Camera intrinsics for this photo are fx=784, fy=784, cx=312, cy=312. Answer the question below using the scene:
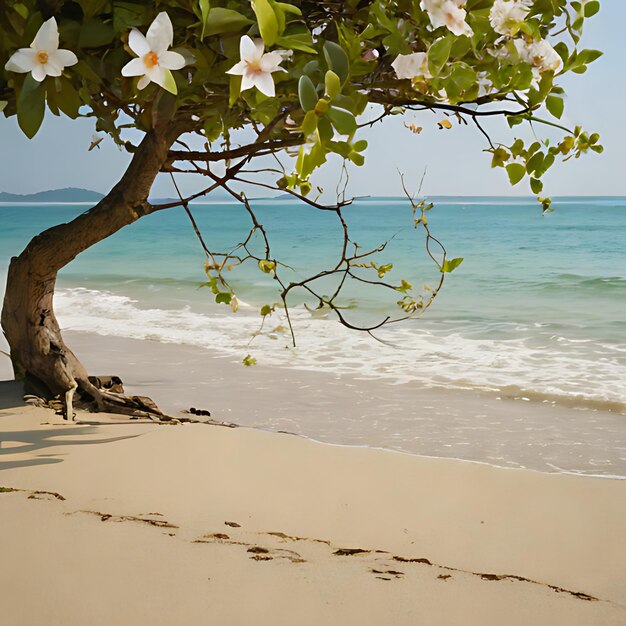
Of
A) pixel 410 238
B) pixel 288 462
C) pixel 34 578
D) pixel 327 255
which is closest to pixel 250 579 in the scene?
pixel 34 578

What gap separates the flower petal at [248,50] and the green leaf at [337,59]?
8cm

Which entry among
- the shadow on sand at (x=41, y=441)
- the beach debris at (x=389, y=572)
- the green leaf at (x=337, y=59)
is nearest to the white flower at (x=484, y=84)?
the green leaf at (x=337, y=59)

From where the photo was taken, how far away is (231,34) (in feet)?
2.96

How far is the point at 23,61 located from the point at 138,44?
0.15 meters

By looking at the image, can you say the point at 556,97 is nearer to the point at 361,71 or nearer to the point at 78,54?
the point at 361,71

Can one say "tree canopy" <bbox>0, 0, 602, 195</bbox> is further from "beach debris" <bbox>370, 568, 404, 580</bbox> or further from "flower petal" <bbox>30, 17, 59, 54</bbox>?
"beach debris" <bbox>370, 568, 404, 580</bbox>

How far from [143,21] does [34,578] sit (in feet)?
2.60

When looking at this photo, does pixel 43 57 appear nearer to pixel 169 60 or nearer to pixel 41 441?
pixel 169 60

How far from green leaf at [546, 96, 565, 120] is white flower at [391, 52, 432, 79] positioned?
9.0 inches

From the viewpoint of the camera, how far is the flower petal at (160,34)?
30.9 inches

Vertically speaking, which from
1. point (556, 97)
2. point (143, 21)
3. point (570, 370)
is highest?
point (143, 21)

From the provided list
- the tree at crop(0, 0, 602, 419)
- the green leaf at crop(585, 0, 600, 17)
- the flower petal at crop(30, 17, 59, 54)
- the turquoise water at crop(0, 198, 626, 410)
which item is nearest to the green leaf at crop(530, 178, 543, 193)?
the tree at crop(0, 0, 602, 419)

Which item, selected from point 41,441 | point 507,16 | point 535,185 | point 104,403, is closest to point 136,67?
point 507,16

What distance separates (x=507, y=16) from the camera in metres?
1.04
